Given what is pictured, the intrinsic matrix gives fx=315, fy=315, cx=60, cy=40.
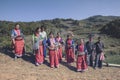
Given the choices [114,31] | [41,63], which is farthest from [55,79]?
[114,31]

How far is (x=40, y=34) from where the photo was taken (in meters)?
14.0

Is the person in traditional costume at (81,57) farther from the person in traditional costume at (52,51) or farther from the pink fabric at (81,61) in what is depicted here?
the person in traditional costume at (52,51)

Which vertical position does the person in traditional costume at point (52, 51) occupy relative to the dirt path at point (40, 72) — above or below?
above

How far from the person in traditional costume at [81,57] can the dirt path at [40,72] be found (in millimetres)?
261

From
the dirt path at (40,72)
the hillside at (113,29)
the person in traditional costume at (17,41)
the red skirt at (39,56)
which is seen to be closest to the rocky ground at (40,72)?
the dirt path at (40,72)

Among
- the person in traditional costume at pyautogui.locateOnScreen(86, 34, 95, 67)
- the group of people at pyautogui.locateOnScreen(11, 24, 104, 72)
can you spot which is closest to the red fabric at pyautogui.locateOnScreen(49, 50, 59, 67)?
the group of people at pyautogui.locateOnScreen(11, 24, 104, 72)

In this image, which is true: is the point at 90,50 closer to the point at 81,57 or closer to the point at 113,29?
the point at 81,57

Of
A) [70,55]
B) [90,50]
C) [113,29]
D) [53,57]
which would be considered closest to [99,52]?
[90,50]

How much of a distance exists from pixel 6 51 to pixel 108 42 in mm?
16243

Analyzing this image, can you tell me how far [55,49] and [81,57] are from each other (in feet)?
4.12

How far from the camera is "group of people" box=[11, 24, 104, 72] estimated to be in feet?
45.5

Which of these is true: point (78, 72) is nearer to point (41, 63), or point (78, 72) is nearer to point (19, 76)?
point (41, 63)

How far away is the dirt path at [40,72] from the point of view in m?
12.7

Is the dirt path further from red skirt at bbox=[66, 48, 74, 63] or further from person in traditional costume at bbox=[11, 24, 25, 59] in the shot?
person in traditional costume at bbox=[11, 24, 25, 59]
